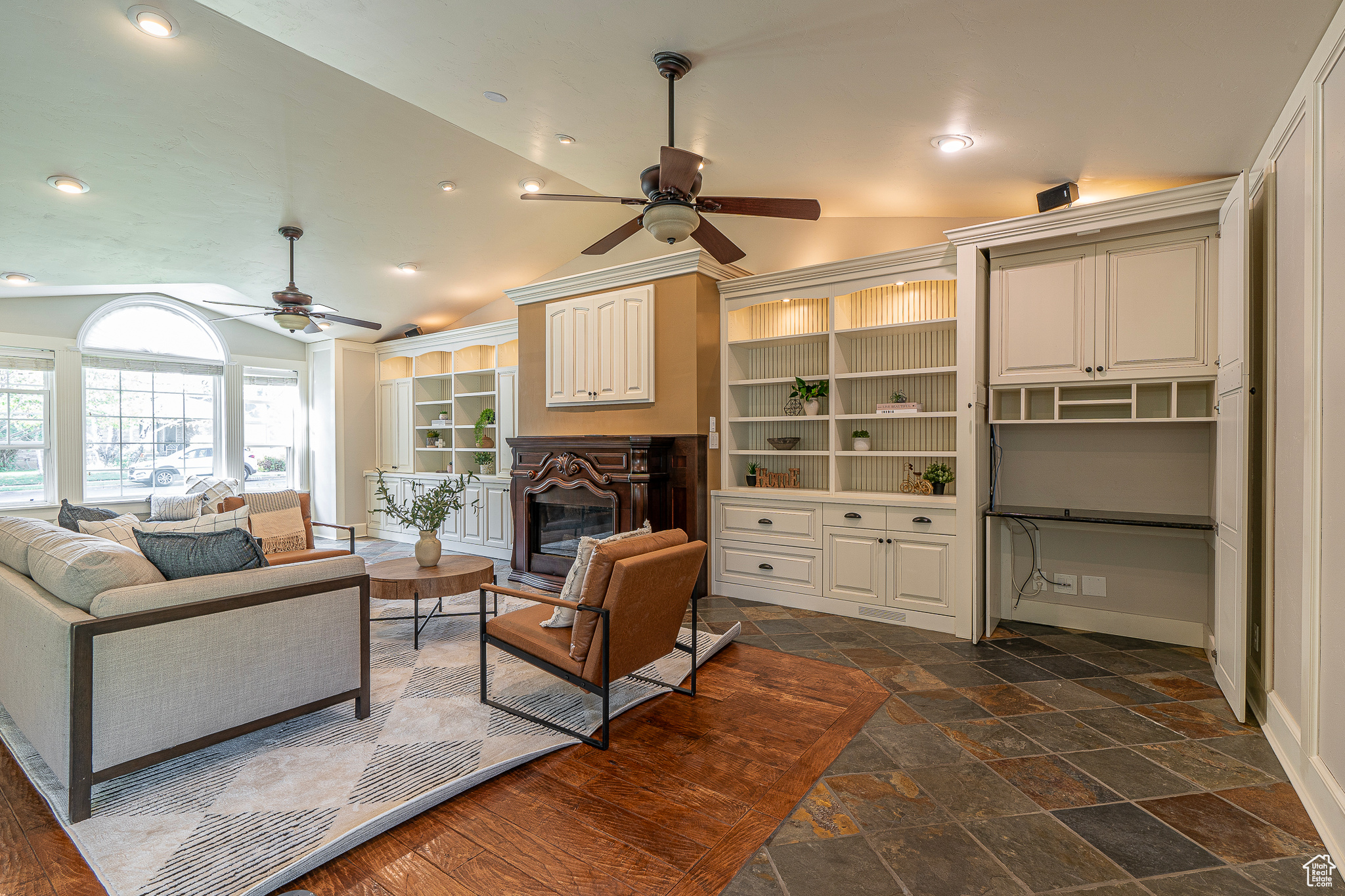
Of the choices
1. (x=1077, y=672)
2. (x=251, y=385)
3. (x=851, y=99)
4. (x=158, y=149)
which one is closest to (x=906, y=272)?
(x=851, y=99)

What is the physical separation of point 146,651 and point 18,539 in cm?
117

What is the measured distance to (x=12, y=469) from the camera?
5867 millimetres

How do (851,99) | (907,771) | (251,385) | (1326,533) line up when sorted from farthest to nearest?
(251,385) → (851,99) → (907,771) → (1326,533)

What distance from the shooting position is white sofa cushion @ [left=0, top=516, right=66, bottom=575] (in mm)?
2584

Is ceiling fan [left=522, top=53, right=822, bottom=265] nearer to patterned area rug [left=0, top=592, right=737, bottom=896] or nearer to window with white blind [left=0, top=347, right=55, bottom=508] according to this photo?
patterned area rug [left=0, top=592, right=737, bottom=896]

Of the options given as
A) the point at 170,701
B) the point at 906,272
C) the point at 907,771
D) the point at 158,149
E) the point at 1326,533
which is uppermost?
the point at 158,149

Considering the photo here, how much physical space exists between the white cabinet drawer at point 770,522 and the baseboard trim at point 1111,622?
4.83 feet

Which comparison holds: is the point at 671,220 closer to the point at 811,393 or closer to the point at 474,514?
the point at 811,393

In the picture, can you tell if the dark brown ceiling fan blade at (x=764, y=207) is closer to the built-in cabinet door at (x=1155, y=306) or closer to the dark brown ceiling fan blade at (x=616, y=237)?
the dark brown ceiling fan blade at (x=616, y=237)

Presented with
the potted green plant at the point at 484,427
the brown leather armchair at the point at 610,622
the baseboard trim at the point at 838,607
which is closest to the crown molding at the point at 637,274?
the potted green plant at the point at 484,427

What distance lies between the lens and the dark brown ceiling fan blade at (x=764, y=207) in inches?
114

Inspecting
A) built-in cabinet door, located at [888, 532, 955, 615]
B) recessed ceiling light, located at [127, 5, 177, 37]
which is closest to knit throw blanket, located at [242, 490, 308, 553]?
recessed ceiling light, located at [127, 5, 177, 37]

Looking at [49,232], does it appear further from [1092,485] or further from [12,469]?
[1092,485]

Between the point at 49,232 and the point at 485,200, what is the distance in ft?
10.8
